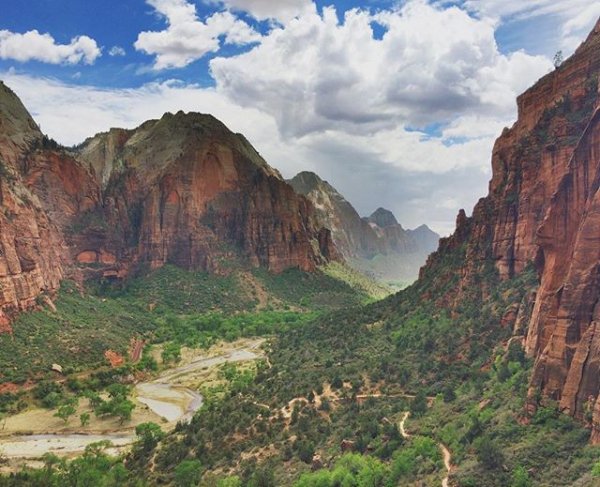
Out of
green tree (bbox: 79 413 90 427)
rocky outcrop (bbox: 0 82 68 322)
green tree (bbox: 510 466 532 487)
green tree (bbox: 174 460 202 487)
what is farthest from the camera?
rocky outcrop (bbox: 0 82 68 322)

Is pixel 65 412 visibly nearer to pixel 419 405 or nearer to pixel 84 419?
pixel 84 419

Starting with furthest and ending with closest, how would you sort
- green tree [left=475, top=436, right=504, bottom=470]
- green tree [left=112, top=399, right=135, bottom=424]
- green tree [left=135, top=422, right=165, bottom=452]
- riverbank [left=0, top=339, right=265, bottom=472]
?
green tree [left=112, top=399, right=135, bottom=424] → riverbank [left=0, top=339, right=265, bottom=472] → green tree [left=135, top=422, right=165, bottom=452] → green tree [left=475, top=436, right=504, bottom=470]

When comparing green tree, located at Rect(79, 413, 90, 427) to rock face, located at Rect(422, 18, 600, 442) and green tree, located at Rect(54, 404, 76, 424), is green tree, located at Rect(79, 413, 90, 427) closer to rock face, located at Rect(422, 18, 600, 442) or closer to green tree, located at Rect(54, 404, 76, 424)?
green tree, located at Rect(54, 404, 76, 424)

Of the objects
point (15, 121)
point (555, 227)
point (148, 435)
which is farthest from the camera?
point (15, 121)

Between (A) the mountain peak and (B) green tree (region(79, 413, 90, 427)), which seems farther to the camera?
(A) the mountain peak

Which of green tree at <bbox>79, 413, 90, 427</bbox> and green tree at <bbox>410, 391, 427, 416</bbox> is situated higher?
green tree at <bbox>410, 391, 427, 416</bbox>

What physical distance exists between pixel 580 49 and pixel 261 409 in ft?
190

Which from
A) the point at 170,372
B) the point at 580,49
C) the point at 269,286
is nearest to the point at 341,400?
the point at 580,49

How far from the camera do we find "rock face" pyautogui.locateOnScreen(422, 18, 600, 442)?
128 ft

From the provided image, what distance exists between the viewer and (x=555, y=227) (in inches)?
1875

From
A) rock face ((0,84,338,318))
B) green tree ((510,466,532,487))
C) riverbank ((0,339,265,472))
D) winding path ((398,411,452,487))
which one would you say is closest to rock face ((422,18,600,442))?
green tree ((510,466,532,487))

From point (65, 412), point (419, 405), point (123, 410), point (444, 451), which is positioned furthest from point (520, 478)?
point (65, 412)

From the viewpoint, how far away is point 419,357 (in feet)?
238

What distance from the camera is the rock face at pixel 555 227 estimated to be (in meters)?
38.9
